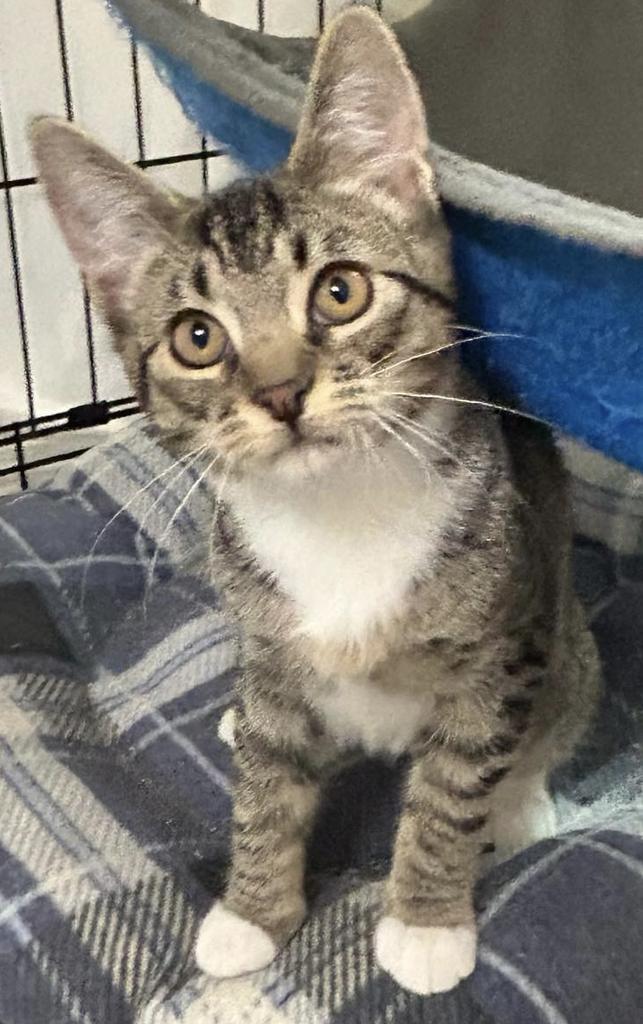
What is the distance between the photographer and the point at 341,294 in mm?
719

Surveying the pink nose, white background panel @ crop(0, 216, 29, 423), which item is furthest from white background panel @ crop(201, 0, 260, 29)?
the pink nose

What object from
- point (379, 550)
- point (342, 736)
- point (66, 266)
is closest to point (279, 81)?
point (379, 550)

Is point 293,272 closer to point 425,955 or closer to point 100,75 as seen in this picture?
point 425,955

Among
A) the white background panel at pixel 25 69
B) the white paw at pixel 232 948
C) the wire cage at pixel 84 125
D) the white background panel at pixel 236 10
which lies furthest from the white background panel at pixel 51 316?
the white paw at pixel 232 948

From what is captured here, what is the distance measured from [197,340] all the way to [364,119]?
20cm

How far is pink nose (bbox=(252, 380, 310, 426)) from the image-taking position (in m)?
0.66

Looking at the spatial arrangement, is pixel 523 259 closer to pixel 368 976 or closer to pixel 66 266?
pixel 368 976

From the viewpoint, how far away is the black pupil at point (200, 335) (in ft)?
2.42

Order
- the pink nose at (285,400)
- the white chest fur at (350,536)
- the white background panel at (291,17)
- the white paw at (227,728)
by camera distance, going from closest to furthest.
Result: the pink nose at (285,400) → the white chest fur at (350,536) → the white paw at (227,728) → the white background panel at (291,17)

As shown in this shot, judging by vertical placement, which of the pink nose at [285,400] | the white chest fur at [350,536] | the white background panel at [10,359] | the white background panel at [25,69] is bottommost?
the white background panel at [10,359]

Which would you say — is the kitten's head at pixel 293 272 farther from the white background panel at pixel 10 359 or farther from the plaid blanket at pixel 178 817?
the white background panel at pixel 10 359

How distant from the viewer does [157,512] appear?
1432mm

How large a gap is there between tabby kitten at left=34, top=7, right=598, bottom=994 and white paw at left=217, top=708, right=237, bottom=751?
18cm

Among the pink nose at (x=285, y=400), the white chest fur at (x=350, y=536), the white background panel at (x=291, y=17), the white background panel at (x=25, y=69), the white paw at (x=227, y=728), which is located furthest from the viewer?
the white background panel at (x=291, y=17)
